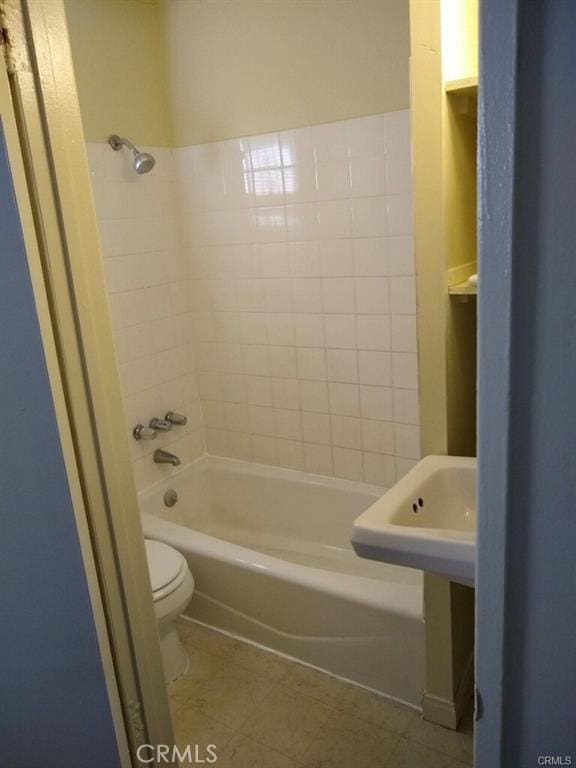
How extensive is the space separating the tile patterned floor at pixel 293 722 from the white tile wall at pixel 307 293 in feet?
2.88

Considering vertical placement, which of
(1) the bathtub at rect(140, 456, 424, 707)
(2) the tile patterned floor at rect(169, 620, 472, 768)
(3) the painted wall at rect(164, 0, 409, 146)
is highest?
(3) the painted wall at rect(164, 0, 409, 146)

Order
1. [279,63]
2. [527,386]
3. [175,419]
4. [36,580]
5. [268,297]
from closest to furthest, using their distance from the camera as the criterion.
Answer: [527,386] < [36,580] < [279,63] < [268,297] < [175,419]

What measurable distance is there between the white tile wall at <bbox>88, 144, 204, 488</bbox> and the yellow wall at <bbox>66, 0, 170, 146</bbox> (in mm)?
106

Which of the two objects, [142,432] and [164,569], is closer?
[164,569]

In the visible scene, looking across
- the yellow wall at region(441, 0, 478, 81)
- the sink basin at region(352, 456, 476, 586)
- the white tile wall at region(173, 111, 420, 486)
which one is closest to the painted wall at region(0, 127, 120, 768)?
the sink basin at region(352, 456, 476, 586)

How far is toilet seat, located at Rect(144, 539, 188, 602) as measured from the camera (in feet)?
6.17

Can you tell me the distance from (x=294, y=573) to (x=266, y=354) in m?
1.02

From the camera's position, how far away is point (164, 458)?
260 cm

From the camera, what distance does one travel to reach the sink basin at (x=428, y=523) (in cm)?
120

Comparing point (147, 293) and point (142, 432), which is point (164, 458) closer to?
point (142, 432)

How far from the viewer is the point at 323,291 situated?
2.37 m

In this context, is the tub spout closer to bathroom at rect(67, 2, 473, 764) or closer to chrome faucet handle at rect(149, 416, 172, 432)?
bathroom at rect(67, 2, 473, 764)

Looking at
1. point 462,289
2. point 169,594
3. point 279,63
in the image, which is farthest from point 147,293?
point 462,289

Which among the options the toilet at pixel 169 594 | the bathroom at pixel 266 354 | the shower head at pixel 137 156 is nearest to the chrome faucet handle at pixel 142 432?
the bathroom at pixel 266 354
